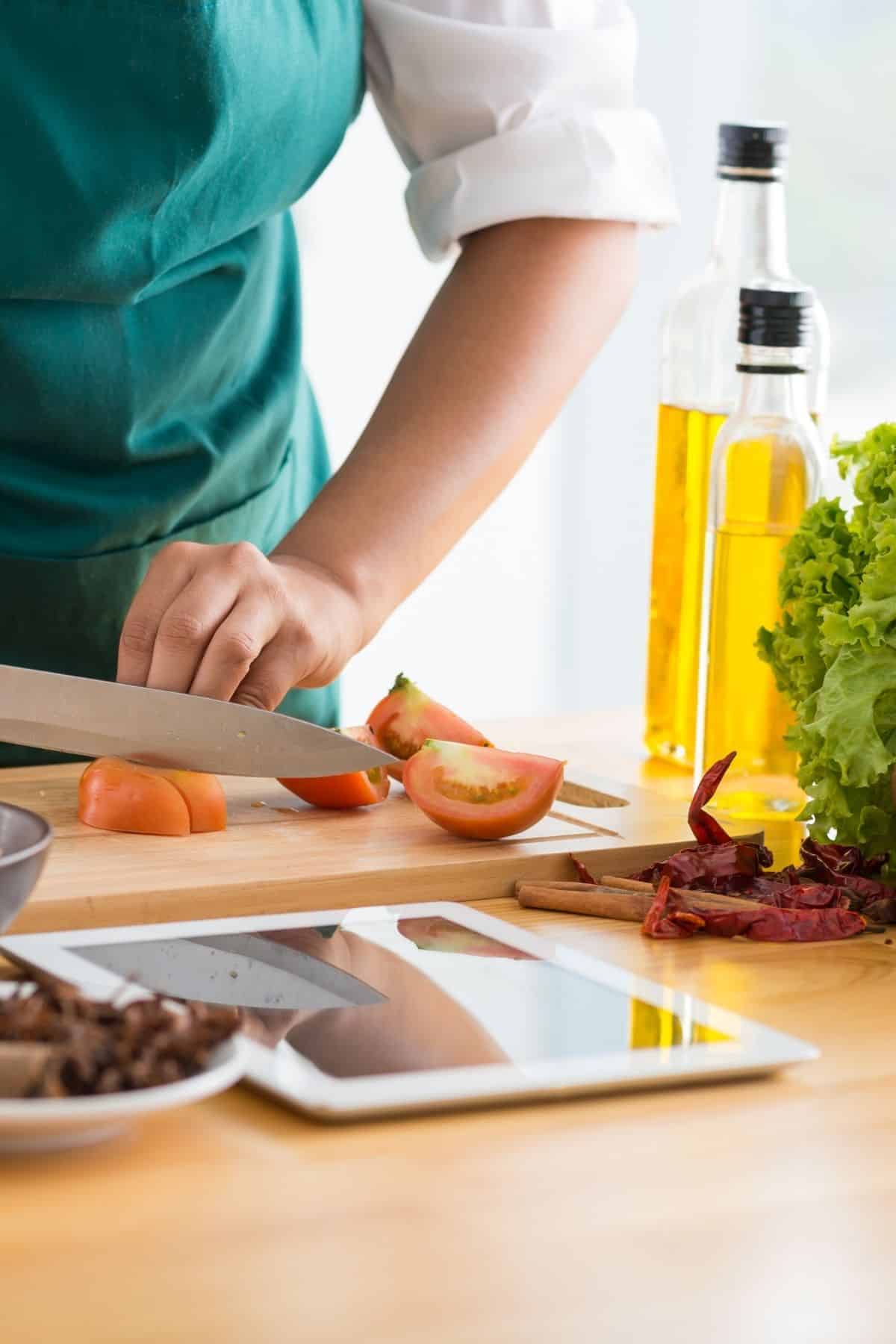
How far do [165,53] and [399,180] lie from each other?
2123 mm

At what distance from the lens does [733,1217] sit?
0.65 metres

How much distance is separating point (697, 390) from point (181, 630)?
453mm

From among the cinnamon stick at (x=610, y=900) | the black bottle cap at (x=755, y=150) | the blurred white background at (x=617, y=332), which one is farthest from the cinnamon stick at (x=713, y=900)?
the blurred white background at (x=617, y=332)

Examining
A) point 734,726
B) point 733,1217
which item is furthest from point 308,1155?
point 734,726

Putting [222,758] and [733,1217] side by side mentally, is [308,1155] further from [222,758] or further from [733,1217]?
[222,758]

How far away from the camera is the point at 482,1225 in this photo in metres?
0.64

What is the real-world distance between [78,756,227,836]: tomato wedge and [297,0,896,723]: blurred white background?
86.7 inches

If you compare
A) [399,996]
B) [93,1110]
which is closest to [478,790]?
[399,996]

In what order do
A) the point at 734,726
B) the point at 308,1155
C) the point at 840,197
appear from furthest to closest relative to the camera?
the point at 840,197 < the point at 734,726 < the point at 308,1155

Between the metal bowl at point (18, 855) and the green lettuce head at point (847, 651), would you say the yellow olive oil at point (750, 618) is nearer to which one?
the green lettuce head at point (847, 651)

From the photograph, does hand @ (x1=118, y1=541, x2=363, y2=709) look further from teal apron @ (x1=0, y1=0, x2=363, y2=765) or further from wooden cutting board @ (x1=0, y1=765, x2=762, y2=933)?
teal apron @ (x1=0, y1=0, x2=363, y2=765)

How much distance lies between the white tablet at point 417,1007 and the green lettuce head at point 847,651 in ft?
0.77

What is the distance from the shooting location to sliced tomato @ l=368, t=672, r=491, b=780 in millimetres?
1265

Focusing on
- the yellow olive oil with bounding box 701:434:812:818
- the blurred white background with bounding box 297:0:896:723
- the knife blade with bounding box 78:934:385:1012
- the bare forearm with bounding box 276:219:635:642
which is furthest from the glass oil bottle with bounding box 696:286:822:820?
the blurred white background with bounding box 297:0:896:723
